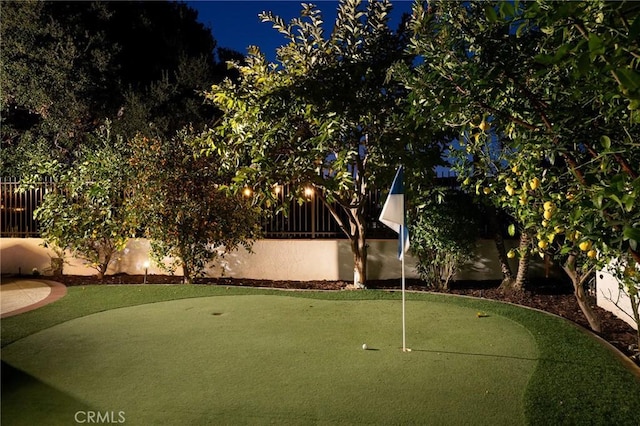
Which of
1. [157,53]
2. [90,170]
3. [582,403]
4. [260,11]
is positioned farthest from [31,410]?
[157,53]

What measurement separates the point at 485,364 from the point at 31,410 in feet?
13.4

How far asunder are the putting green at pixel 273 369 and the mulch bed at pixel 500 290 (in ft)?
4.75

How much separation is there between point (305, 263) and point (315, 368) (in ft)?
21.5

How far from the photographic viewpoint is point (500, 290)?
922cm

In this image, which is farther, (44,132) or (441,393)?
(44,132)

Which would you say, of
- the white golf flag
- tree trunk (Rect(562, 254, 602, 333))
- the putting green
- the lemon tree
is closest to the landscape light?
the putting green

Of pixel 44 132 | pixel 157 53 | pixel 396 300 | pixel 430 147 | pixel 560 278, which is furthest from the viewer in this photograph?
pixel 157 53

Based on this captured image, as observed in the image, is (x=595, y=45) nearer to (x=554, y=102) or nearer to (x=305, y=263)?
(x=554, y=102)

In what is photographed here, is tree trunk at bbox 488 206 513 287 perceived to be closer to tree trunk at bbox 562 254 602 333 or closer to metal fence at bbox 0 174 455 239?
metal fence at bbox 0 174 455 239

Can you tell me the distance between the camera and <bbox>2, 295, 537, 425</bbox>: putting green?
3709 millimetres

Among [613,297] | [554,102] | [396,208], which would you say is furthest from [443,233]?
[554,102]

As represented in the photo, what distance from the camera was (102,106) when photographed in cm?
1688

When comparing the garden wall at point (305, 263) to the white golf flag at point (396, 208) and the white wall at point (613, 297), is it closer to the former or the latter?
the white wall at point (613, 297)

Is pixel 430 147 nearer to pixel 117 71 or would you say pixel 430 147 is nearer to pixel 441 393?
pixel 441 393
